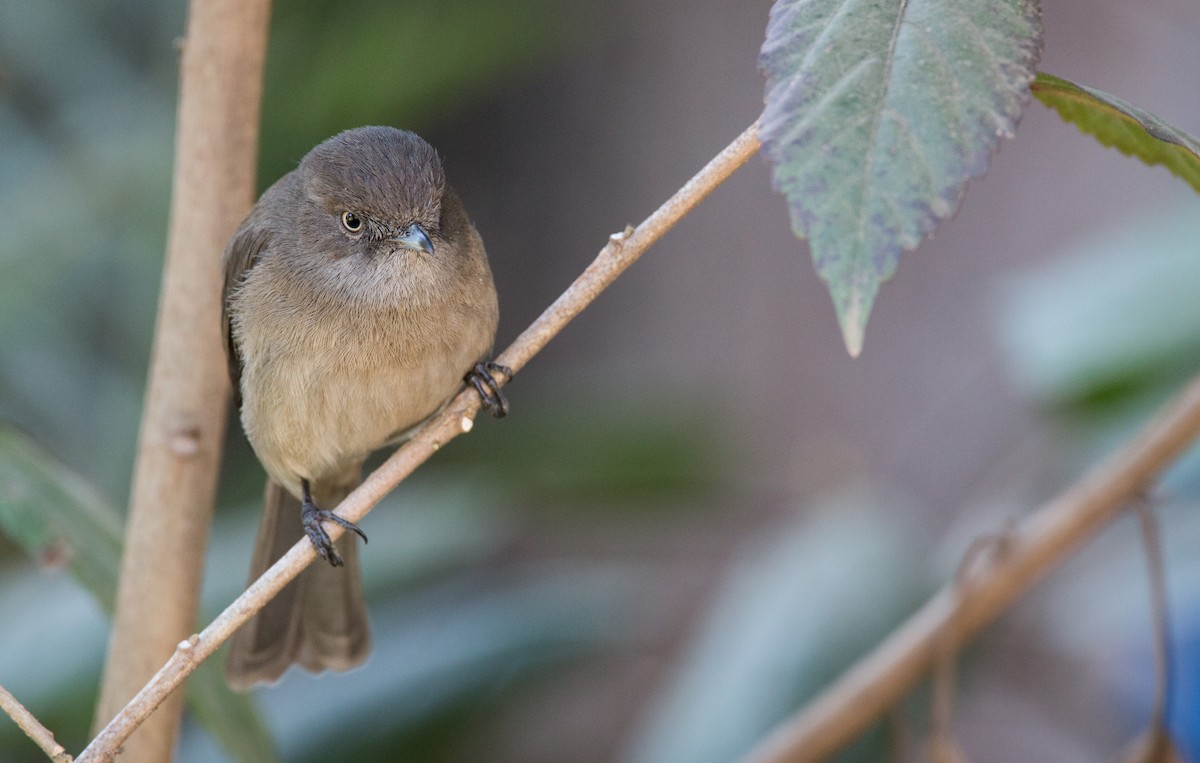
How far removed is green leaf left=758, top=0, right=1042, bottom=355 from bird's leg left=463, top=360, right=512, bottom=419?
4.09 ft

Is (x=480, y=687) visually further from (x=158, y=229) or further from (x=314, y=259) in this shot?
(x=158, y=229)

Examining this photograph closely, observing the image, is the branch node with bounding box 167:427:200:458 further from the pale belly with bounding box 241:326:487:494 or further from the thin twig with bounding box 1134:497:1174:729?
the thin twig with bounding box 1134:497:1174:729

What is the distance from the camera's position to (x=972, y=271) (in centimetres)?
494

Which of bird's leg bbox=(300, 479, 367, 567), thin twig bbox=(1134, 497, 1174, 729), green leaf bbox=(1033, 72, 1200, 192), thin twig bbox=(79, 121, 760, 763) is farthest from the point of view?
bird's leg bbox=(300, 479, 367, 567)

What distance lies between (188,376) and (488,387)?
2.06 ft

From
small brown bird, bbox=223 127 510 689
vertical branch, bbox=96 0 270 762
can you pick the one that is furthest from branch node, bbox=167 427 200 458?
small brown bird, bbox=223 127 510 689

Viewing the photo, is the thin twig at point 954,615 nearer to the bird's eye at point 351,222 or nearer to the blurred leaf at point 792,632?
the blurred leaf at point 792,632

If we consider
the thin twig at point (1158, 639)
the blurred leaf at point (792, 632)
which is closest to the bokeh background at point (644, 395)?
the blurred leaf at point (792, 632)

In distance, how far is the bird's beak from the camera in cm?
236

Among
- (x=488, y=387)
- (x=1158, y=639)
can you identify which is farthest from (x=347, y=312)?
(x=1158, y=639)

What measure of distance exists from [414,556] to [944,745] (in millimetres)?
1576

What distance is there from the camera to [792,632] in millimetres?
2943

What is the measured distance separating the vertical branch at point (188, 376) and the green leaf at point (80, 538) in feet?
0.26

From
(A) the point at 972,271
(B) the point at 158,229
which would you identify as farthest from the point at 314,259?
(A) the point at 972,271
